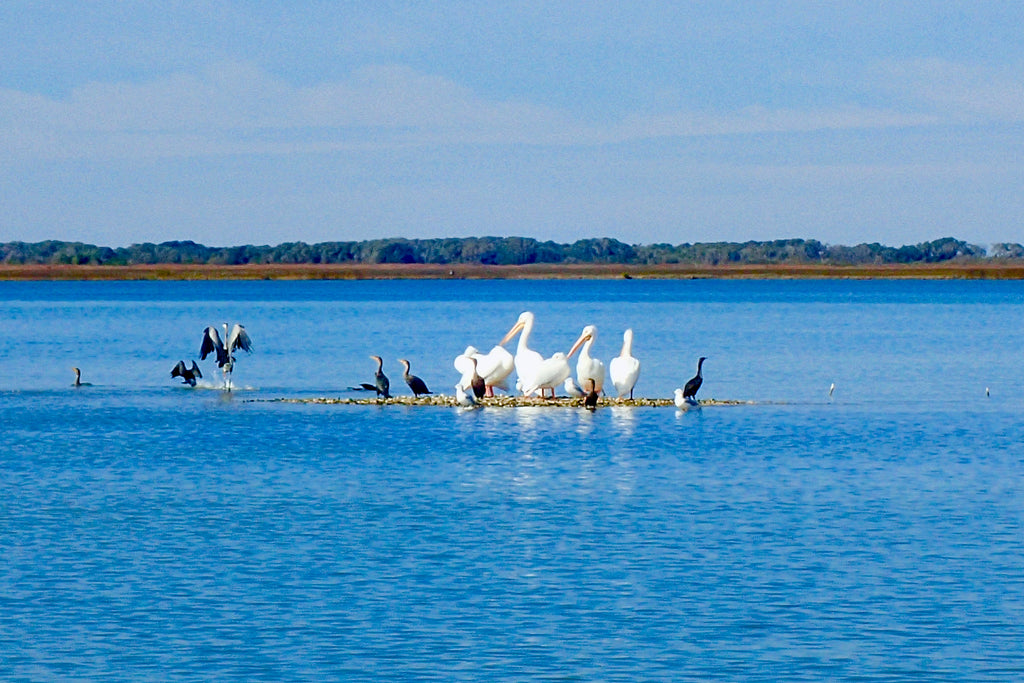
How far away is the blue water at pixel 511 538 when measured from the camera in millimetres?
10805

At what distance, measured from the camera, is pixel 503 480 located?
59.6ft

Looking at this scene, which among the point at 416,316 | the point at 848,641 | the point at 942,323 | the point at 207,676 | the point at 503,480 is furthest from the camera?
the point at 416,316

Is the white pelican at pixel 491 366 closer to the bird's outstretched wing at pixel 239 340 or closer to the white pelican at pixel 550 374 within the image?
the white pelican at pixel 550 374

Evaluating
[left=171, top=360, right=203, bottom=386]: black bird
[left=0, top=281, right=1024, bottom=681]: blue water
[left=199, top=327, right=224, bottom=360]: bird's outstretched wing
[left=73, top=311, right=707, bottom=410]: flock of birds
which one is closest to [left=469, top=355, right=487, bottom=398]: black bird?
[left=73, top=311, right=707, bottom=410]: flock of birds

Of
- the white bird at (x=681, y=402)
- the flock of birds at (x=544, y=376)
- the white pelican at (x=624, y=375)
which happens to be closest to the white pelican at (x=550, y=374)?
the flock of birds at (x=544, y=376)

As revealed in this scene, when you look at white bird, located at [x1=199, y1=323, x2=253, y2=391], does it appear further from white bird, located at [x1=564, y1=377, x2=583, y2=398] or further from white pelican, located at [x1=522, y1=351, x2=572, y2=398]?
white pelican, located at [x1=522, y1=351, x2=572, y2=398]

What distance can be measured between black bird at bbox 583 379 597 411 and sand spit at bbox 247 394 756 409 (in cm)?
28

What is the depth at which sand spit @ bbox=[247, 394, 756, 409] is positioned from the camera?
1019 inches

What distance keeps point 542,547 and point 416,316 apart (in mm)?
63897

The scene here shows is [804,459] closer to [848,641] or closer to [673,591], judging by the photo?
[673,591]

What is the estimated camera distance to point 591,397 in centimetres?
2502

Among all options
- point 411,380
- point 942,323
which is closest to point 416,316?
point 942,323

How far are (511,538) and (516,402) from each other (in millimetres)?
11476

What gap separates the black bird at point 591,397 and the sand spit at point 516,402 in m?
0.28
